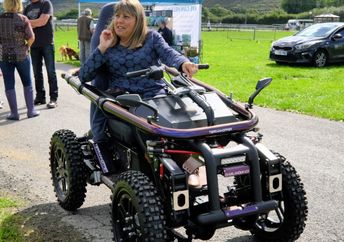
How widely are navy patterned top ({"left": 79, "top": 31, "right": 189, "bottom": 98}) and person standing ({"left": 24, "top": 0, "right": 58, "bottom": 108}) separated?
5.21 meters

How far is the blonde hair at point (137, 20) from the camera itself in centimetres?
420

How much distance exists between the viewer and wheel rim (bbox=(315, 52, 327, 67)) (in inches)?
659

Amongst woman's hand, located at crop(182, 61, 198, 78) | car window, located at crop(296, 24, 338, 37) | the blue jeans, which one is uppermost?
woman's hand, located at crop(182, 61, 198, 78)

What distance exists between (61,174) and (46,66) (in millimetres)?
5062

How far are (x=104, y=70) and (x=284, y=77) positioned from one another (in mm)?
9971

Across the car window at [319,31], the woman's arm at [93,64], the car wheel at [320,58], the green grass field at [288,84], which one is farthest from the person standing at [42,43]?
the car window at [319,31]

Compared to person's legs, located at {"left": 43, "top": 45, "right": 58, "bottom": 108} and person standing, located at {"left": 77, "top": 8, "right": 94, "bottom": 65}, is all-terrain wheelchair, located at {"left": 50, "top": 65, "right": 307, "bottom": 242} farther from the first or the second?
person standing, located at {"left": 77, "top": 8, "right": 94, "bottom": 65}

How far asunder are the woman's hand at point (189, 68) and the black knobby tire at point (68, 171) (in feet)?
3.71

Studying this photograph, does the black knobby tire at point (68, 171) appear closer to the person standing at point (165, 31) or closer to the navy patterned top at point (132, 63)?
the navy patterned top at point (132, 63)

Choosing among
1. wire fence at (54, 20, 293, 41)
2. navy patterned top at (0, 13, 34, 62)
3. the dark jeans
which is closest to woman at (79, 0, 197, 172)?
navy patterned top at (0, 13, 34, 62)

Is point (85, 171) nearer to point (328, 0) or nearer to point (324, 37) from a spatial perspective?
point (324, 37)

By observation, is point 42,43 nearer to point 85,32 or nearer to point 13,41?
point 13,41

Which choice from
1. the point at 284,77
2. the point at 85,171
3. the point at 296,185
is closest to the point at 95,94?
the point at 85,171

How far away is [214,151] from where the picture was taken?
3.33 meters
